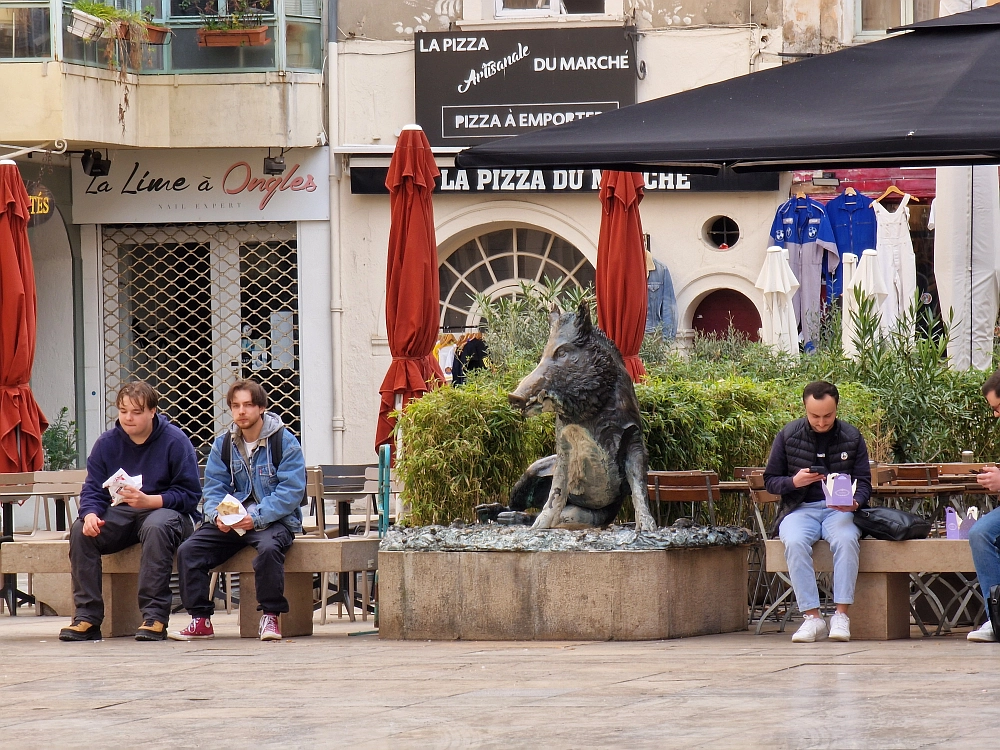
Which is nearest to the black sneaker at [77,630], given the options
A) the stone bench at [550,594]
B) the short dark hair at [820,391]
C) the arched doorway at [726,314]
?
the stone bench at [550,594]

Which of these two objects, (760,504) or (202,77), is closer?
(760,504)

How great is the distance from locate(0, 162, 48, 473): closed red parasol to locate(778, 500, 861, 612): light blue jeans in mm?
6998

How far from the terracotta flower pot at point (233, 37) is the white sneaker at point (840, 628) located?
12.1 metres

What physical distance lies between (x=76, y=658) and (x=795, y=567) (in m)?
3.53

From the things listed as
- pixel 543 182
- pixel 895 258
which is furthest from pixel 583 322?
pixel 543 182

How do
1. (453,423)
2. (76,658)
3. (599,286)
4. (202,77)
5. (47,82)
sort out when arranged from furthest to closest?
(202,77), (47,82), (599,286), (453,423), (76,658)

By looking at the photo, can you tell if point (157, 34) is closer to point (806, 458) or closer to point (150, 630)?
point (150, 630)

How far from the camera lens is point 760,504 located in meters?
9.65

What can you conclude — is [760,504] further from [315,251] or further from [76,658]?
[315,251]

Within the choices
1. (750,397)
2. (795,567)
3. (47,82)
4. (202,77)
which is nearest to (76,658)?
(795,567)

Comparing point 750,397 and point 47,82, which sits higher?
point 47,82

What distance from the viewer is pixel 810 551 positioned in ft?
26.7

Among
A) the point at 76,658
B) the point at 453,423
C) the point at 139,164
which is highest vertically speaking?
the point at 139,164

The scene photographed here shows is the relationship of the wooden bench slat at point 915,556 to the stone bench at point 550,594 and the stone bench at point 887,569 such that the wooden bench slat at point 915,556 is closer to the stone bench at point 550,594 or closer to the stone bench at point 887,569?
the stone bench at point 887,569
